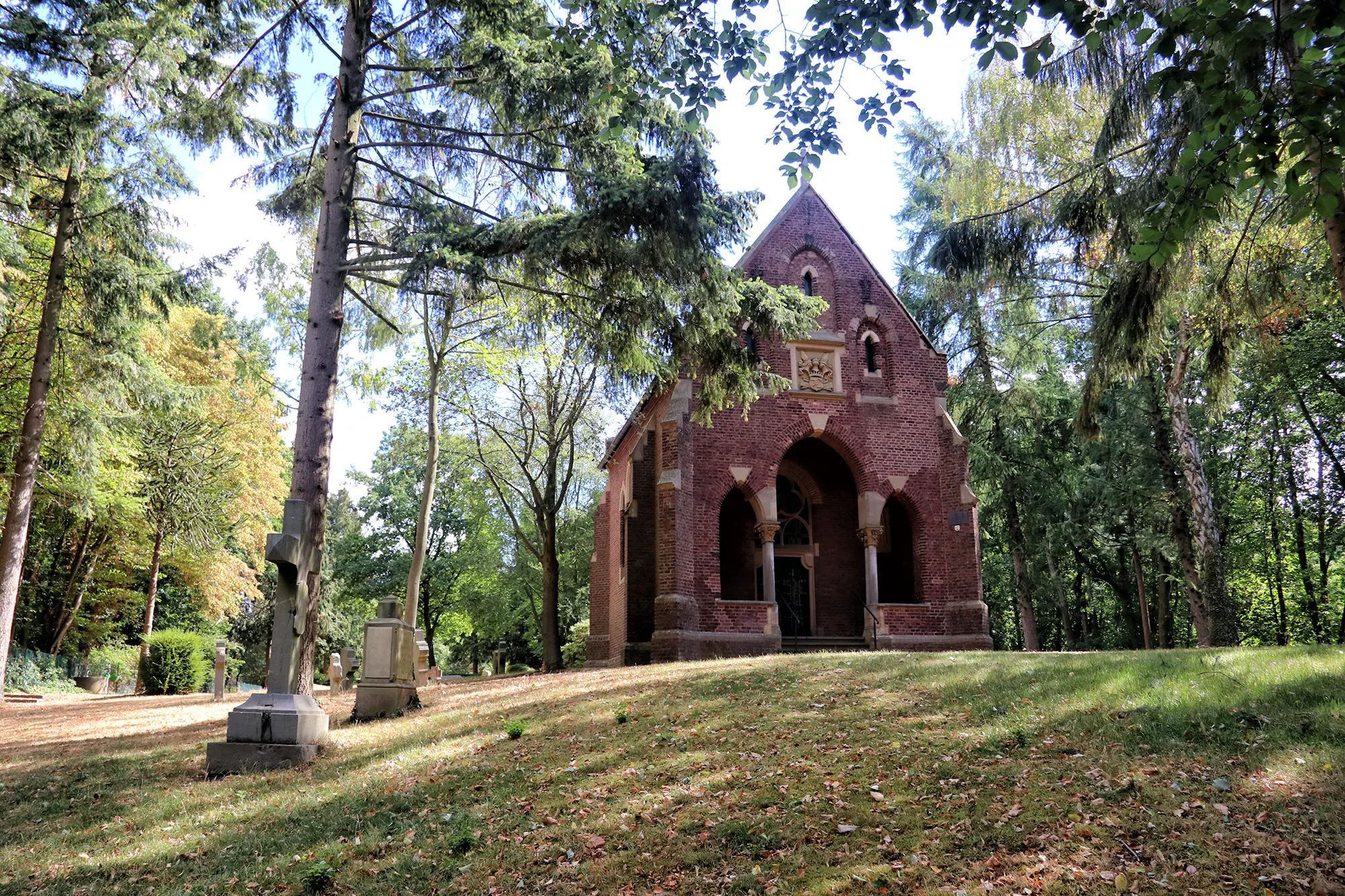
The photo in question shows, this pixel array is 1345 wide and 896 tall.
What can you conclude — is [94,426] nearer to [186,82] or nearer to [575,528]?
[186,82]

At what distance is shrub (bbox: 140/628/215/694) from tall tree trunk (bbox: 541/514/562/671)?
9.02m

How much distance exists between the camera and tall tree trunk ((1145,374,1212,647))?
17686mm

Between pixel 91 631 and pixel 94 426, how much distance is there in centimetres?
1800

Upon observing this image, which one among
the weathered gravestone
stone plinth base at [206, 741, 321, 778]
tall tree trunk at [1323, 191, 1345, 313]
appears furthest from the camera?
the weathered gravestone

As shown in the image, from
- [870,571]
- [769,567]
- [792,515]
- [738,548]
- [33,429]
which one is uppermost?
[33,429]

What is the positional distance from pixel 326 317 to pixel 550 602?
16766 mm

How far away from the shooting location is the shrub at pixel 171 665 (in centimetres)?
2380

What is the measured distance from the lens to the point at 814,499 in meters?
21.0

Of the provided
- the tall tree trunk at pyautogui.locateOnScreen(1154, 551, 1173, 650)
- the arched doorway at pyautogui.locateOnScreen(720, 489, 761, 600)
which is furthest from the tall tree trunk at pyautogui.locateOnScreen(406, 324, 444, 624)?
the tall tree trunk at pyautogui.locateOnScreen(1154, 551, 1173, 650)

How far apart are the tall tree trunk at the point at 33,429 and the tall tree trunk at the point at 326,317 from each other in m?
6.94

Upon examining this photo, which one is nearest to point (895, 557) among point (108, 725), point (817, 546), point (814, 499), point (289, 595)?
point (817, 546)

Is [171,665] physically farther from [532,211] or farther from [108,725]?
[532,211]

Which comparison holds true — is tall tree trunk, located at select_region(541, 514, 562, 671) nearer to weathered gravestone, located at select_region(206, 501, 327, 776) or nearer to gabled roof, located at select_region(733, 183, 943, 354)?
gabled roof, located at select_region(733, 183, 943, 354)

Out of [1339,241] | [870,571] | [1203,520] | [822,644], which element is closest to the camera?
[1339,241]
